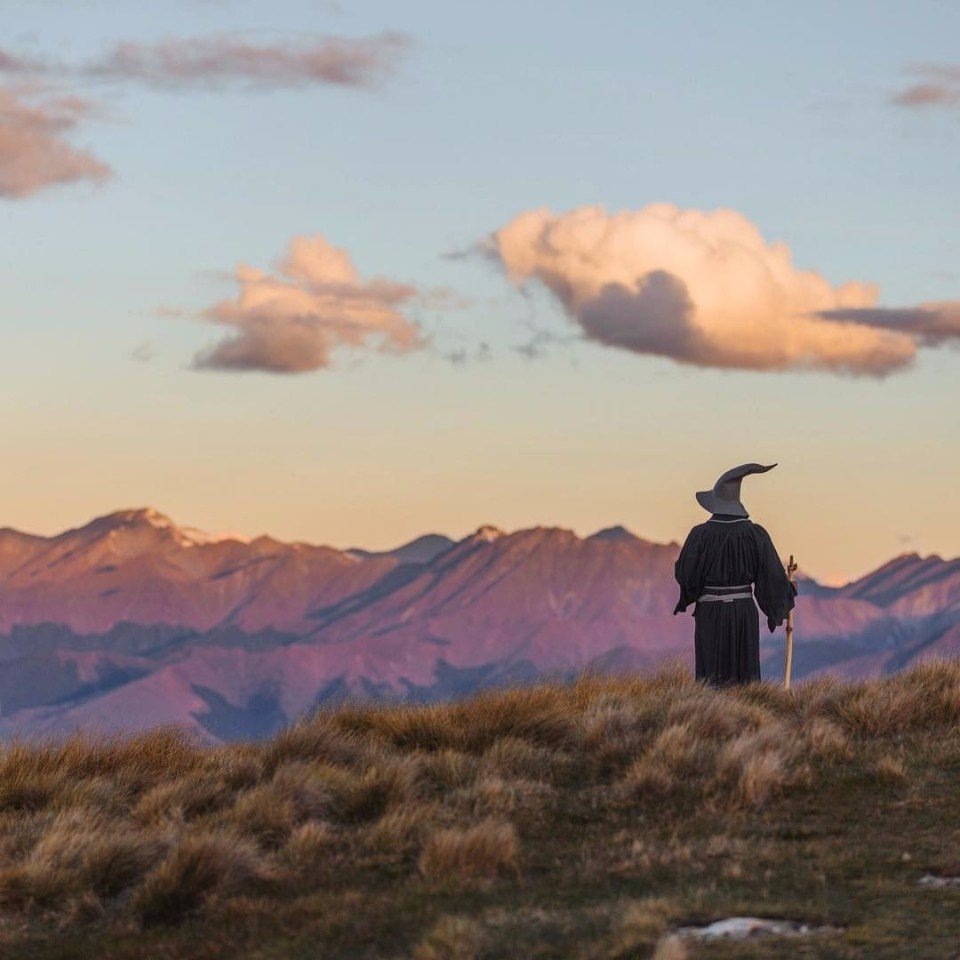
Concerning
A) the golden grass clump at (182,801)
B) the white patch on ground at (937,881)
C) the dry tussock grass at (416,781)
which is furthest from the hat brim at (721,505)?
the white patch on ground at (937,881)

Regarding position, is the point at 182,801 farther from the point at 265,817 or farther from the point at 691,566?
the point at 691,566

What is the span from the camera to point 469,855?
38.3 ft

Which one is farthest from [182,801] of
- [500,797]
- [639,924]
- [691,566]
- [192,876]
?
[691,566]

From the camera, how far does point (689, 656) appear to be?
20.9m

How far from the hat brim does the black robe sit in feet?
0.25

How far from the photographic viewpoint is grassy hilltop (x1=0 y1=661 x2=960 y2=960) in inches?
407

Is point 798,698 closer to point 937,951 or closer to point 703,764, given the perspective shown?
point 703,764

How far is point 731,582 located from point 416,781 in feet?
19.2

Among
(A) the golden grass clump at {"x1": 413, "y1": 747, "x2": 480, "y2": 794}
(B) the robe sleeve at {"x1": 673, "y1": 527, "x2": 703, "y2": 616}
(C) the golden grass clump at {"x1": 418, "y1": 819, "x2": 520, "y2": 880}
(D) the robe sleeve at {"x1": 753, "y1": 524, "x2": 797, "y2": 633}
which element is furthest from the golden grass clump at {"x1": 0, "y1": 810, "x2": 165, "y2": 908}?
(D) the robe sleeve at {"x1": 753, "y1": 524, "x2": 797, "y2": 633}

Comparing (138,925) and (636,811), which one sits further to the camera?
(636,811)

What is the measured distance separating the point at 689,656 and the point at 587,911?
35.1 ft

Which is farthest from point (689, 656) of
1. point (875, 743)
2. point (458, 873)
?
point (458, 873)

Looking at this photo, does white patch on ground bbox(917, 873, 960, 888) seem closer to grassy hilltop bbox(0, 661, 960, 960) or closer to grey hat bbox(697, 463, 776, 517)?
grassy hilltop bbox(0, 661, 960, 960)

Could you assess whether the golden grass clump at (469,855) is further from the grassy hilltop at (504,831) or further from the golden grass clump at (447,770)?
the golden grass clump at (447,770)
